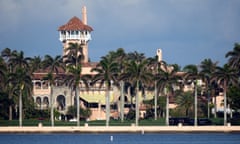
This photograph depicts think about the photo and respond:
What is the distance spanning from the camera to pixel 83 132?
145375 millimetres

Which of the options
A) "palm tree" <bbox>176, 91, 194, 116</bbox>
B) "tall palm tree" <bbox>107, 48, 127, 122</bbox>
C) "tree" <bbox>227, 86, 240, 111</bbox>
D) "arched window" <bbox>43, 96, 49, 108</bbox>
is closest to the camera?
"tree" <bbox>227, 86, 240, 111</bbox>

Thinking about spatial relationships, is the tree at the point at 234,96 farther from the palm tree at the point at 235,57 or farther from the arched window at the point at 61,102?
the arched window at the point at 61,102

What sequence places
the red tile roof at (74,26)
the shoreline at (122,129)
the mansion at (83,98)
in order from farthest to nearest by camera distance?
the red tile roof at (74,26) → the mansion at (83,98) → the shoreline at (122,129)

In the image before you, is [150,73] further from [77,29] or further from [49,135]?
[77,29]

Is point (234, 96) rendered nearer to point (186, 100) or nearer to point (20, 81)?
point (186, 100)

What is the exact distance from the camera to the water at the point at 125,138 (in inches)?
4995

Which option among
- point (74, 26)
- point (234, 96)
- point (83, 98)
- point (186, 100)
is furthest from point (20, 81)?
point (74, 26)

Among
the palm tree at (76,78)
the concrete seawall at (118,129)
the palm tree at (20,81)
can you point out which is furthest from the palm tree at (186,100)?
the palm tree at (20,81)

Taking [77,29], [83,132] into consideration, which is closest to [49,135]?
[83,132]

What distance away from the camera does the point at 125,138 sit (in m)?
136

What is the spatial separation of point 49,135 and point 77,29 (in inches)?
2104

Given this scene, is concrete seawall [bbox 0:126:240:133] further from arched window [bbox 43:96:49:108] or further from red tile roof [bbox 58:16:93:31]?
red tile roof [bbox 58:16:93:31]

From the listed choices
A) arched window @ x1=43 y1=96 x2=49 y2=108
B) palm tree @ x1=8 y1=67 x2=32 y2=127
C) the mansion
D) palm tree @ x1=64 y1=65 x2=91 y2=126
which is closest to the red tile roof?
the mansion

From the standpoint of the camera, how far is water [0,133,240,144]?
416ft
